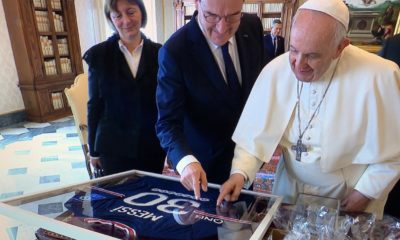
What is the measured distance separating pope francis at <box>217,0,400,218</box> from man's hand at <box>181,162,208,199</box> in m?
0.09

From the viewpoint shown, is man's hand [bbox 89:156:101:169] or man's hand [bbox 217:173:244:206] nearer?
man's hand [bbox 217:173:244:206]

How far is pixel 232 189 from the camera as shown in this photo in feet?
3.49

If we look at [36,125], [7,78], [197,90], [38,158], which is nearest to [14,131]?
[36,125]

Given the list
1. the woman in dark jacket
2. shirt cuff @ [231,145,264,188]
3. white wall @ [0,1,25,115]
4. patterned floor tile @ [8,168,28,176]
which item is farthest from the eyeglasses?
white wall @ [0,1,25,115]

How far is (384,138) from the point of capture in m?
1.03

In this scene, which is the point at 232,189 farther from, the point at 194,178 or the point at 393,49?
the point at 393,49

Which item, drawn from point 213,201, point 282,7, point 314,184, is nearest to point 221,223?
point 213,201

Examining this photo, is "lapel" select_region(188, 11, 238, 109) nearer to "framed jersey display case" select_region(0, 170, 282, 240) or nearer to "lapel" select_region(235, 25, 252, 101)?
"lapel" select_region(235, 25, 252, 101)

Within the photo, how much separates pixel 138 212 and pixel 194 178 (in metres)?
0.23

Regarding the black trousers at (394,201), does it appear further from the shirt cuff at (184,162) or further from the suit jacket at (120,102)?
the suit jacket at (120,102)

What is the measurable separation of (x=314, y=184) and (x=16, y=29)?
5.38 m

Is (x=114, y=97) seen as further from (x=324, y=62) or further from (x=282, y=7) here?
(x=282, y=7)

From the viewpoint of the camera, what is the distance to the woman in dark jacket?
→ 1.71 m

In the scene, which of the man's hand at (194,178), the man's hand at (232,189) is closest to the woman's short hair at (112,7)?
the man's hand at (194,178)
